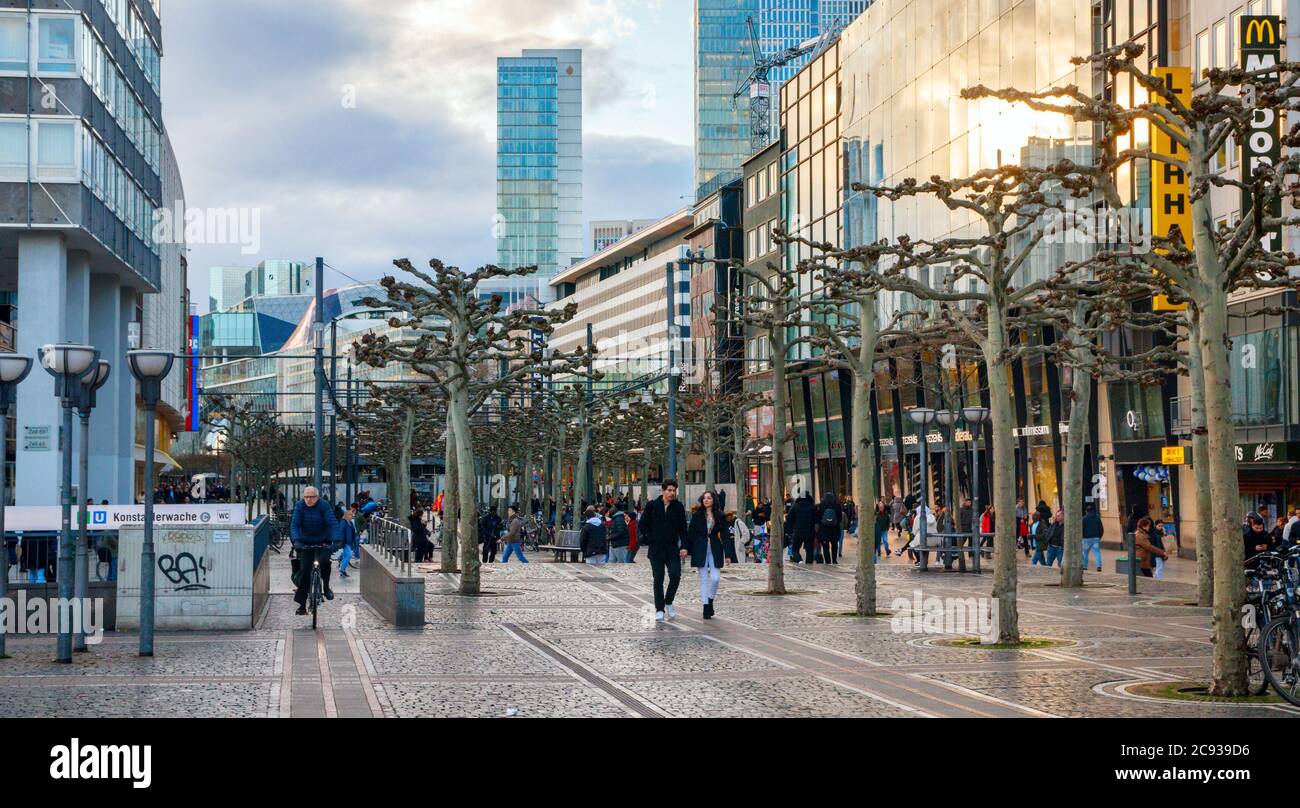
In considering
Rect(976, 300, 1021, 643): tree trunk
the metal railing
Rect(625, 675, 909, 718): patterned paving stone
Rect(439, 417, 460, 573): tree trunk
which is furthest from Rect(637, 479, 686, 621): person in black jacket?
Rect(439, 417, 460, 573): tree trunk

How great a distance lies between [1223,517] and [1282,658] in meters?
1.51

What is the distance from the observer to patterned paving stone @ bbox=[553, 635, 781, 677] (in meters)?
17.0

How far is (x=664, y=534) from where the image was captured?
22.9m

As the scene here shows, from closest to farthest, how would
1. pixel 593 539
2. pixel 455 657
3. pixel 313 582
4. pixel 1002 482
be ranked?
1. pixel 455 657
2. pixel 1002 482
3. pixel 313 582
4. pixel 593 539

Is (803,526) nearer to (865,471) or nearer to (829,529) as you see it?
(829,529)

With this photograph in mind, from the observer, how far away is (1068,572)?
32.2 metres

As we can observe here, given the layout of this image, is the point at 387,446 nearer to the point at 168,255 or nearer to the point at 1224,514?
the point at 168,255

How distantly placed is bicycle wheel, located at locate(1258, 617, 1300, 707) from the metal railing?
40.2 ft

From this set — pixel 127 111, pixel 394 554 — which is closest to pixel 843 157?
pixel 127 111

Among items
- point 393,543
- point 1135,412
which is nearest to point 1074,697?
point 393,543

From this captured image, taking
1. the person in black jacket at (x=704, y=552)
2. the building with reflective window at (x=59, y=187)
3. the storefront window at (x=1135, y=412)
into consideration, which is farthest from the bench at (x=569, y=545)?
the person in black jacket at (x=704, y=552)

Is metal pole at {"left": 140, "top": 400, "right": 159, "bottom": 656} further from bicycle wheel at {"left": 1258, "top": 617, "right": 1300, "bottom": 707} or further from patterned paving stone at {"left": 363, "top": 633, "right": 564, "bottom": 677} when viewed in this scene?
bicycle wheel at {"left": 1258, "top": 617, "right": 1300, "bottom": 707}

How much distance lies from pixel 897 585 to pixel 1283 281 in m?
16.1

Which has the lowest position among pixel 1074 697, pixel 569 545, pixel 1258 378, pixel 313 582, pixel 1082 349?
pixel 1074 697
